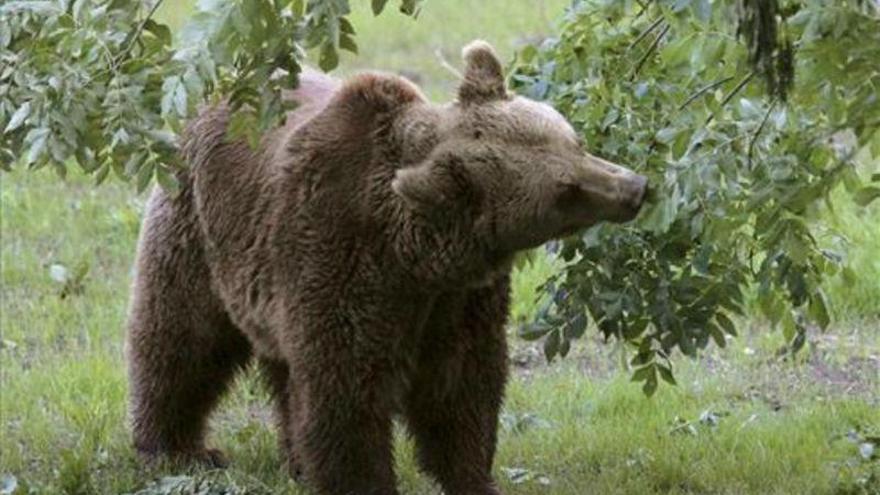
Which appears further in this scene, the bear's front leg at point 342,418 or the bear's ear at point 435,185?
the bear's front leg at point 342,418

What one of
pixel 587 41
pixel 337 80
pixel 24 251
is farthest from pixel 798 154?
pixel 24 251

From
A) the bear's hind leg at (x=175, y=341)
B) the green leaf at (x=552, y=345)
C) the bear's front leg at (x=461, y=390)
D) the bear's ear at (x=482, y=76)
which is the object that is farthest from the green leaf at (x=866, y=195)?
the bear's hind leg at (x=175, y=341)

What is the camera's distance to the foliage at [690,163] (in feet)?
18.4

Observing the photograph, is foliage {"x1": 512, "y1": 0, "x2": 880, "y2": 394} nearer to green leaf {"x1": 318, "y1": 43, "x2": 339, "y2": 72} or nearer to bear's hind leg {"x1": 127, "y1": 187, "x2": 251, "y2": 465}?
green leaf {"x1": 318, "y1": 43, "x2": 339, "y2": 72}

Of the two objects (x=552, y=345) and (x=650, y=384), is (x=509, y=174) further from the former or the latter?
(x=650, y=384)

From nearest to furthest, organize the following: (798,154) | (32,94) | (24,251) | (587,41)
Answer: (32,94), (798,154), (587,41), (24,251)

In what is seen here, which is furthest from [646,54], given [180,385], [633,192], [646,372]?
[180,385]

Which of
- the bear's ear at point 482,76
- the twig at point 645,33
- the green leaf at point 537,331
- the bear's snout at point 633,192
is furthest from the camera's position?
the green leaf at point 537,331

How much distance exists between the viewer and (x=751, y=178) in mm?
6289

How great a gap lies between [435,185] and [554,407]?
8.91 ft

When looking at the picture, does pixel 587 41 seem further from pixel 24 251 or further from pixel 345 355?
pixel 24 251

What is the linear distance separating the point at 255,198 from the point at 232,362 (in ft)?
3.29

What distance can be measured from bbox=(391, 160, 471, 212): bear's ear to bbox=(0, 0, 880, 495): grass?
4.45ft

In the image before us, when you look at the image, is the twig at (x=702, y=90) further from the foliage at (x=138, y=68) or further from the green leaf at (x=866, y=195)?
the foliage at (x=138, y=68)
